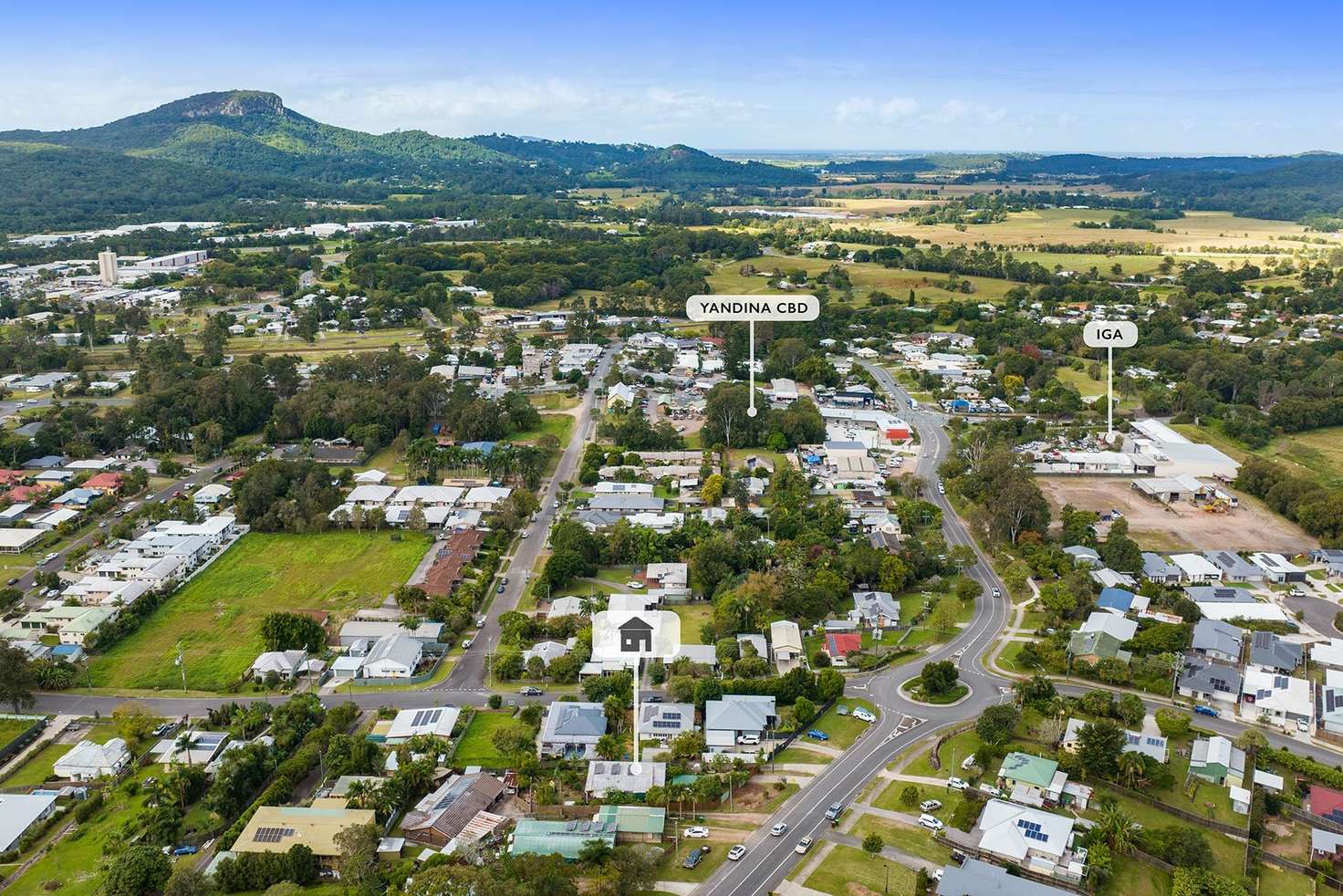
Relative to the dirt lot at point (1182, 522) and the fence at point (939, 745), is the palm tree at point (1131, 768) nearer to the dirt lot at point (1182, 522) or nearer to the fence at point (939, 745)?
the fence at point (939, 745)

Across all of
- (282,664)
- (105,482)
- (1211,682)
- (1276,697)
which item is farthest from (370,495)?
(1276,697)

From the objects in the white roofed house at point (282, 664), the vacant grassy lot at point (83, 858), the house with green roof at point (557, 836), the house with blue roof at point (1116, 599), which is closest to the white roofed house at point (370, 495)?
the white roofed house at point (282, 664)

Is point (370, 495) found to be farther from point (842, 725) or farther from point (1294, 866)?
point (1294, 866)

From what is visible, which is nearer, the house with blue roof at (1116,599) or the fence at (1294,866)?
the fence at (1294,866)

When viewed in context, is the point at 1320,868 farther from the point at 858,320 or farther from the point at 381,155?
the point at 381,155

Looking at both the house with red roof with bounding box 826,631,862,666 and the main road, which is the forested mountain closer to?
the house with red roof with bounding box 826,631,862,666

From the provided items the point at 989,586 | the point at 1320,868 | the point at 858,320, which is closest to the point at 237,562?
the point at 989,586
